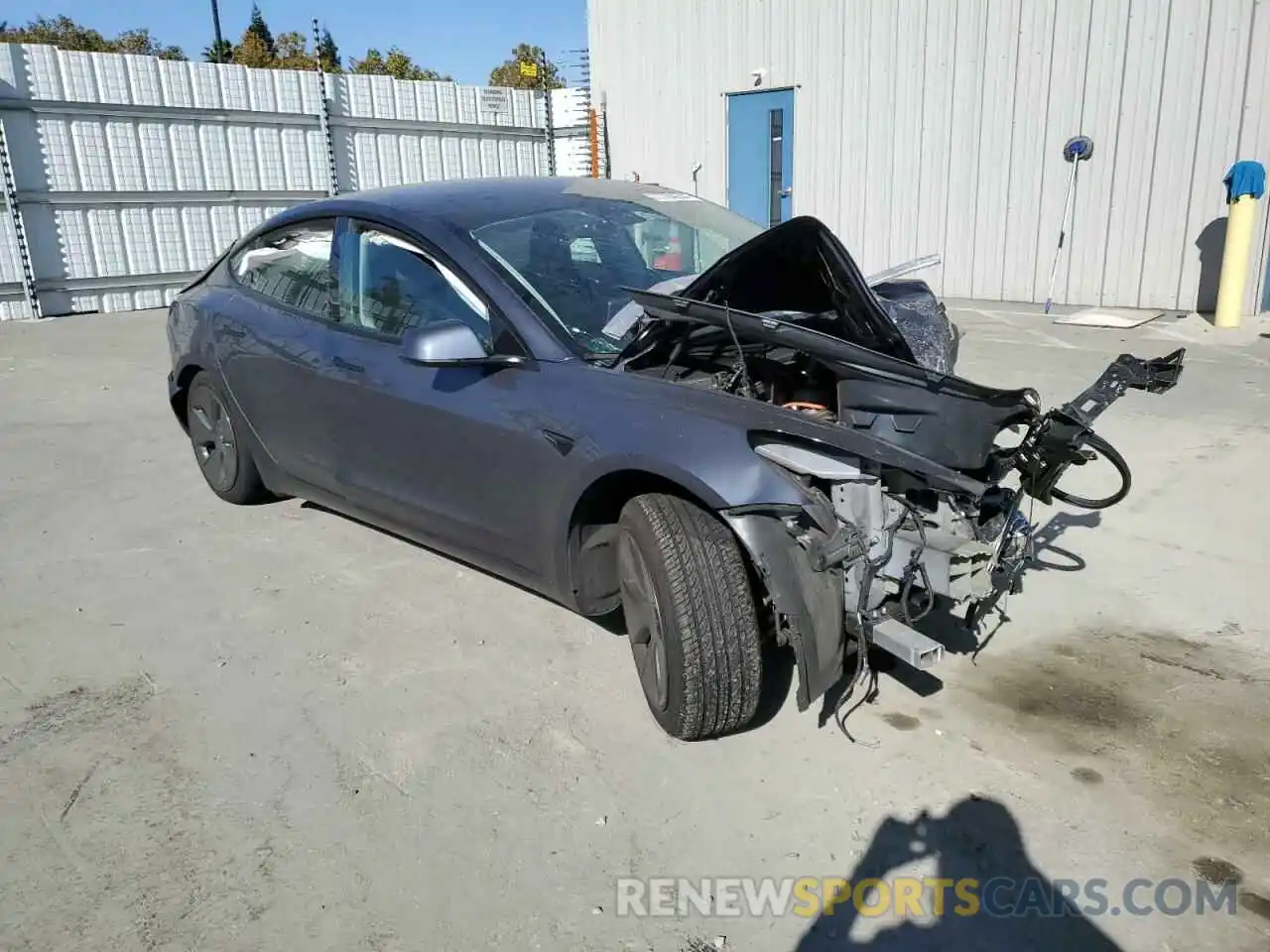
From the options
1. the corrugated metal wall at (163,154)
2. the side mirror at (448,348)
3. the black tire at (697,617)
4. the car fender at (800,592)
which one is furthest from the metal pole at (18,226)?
the car fender at (800,592)

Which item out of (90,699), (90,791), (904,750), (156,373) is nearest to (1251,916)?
(904,750)

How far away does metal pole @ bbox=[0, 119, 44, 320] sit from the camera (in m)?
10.4

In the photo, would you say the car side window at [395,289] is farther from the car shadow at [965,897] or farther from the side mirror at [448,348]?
the car shadow at [965,897]

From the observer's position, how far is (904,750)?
2.75 metres

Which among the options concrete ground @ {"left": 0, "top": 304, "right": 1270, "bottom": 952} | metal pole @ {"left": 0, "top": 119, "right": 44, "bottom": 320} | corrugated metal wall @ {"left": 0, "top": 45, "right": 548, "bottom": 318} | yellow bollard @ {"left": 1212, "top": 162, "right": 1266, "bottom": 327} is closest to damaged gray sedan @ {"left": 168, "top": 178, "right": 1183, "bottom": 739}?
concrete ground @ {"left": 0, "top": 304, "right": 1270, "bottom": 952}

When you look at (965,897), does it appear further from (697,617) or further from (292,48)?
(292,48)

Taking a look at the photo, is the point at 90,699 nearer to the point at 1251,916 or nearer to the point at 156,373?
the point at 1251,916

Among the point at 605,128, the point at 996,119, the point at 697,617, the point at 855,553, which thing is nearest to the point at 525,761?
the point at 697,617

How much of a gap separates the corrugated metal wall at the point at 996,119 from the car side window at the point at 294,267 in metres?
8.52

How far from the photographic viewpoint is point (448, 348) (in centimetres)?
301

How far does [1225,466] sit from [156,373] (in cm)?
780

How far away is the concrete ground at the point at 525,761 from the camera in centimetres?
222

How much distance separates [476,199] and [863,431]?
1.94 metres

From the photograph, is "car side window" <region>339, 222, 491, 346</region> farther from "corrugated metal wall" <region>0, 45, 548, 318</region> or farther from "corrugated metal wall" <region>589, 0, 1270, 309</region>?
"corrugated metal wall" <region>0, 45, 548, 318</region>
